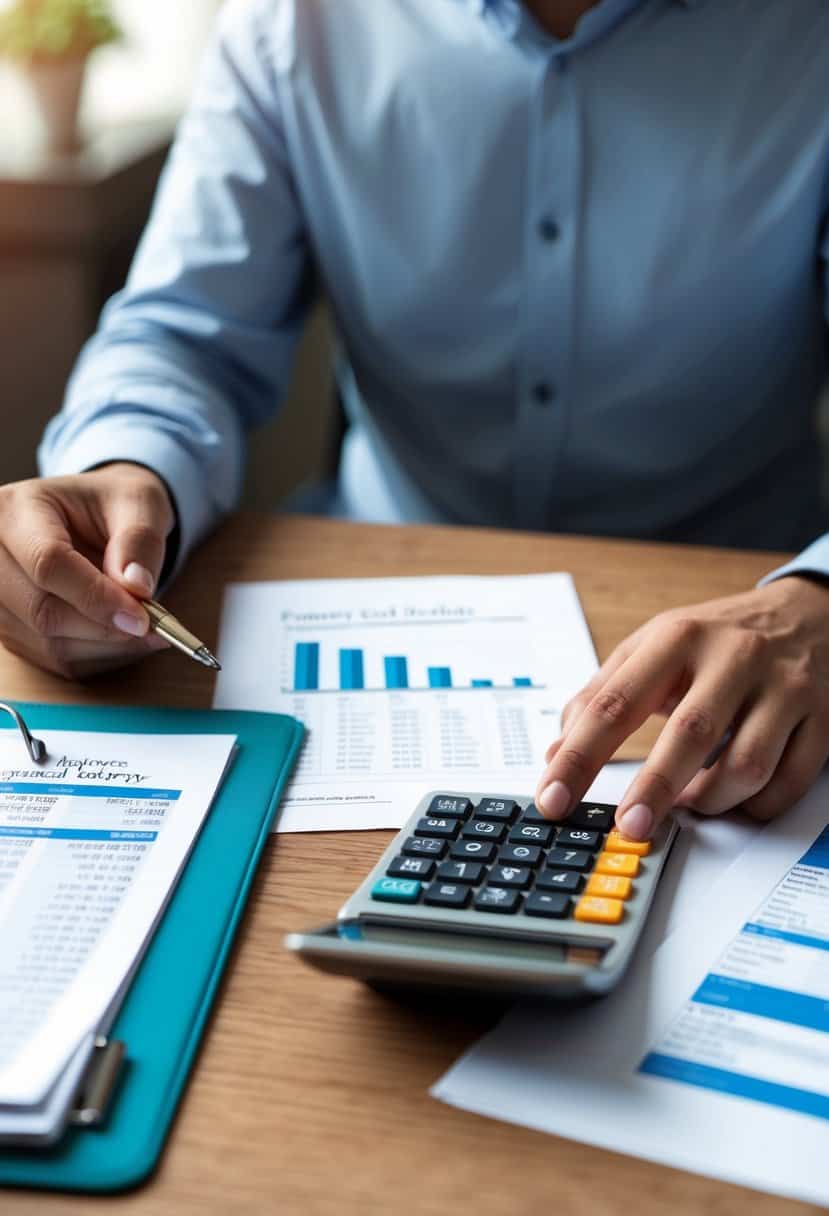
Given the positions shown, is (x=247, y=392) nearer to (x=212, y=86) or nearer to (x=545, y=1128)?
(x=212, y=86)

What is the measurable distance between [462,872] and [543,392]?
74 cm

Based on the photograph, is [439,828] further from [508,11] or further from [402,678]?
[508,11]

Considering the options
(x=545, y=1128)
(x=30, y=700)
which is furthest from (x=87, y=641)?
(x=545, y=1128)

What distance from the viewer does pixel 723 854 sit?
55cm

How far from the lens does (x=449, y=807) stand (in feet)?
1.83

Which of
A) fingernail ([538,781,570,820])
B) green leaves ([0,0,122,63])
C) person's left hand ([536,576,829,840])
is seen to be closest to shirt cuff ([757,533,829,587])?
person's left hand ([536,576,829,840])

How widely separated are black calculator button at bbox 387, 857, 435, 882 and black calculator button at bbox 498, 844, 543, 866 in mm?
32

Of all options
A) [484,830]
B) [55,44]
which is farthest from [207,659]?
[55,44]

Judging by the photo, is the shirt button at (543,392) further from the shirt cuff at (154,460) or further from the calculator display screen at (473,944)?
the calculator display screen at (473,944)

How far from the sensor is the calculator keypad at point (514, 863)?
0.48 metres

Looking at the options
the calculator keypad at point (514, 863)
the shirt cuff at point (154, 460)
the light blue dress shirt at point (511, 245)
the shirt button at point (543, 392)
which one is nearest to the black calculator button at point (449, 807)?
the calculator keypad at point (514, 863)

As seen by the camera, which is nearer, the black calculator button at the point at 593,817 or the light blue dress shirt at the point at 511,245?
the black calculator button at the point at 593,817

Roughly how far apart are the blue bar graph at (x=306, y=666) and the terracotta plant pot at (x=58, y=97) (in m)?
1.18

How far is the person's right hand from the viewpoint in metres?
0.70
